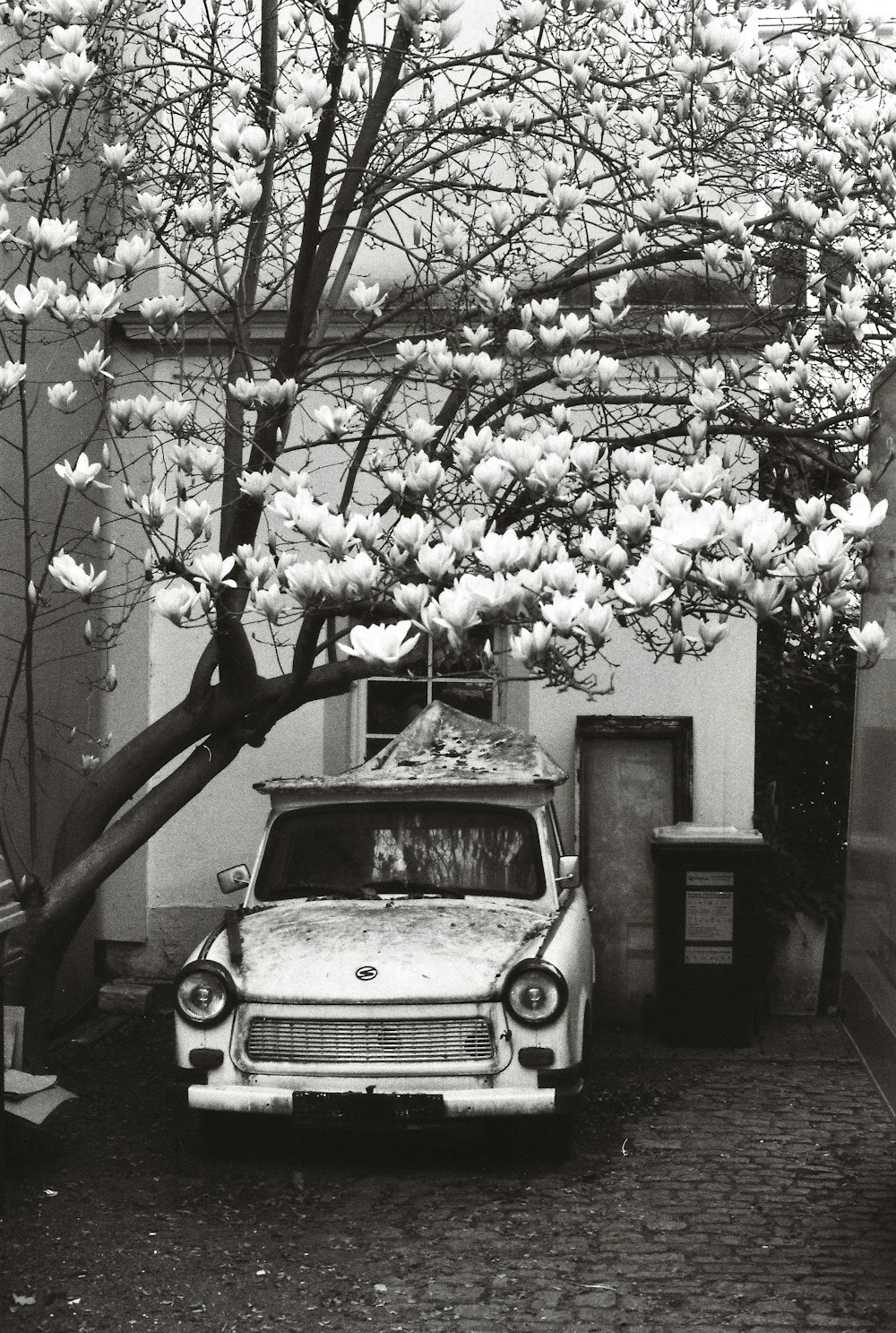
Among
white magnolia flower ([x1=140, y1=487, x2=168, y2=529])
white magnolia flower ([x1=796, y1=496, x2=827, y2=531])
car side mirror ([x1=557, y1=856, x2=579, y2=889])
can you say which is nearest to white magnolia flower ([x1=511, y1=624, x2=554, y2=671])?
white magnolia flower ([x1=796, y1=496, x2=827, y2=531])

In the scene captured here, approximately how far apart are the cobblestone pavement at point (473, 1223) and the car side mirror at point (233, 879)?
3.69 ft

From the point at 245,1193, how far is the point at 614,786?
13.8ft

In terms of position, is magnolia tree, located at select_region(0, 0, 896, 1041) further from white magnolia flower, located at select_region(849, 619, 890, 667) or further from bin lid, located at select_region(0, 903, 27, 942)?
bin lid, located at select_region(0, 903, 27, 942)

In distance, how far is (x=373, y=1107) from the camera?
6004mm

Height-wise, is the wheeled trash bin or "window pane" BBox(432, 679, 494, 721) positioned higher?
"window pane" BBox(432, 679, 494, 721)

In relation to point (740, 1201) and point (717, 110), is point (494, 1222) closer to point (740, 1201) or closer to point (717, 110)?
point (740, 1201)

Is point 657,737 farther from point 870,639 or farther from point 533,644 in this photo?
point 533,644

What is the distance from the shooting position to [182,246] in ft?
30.0

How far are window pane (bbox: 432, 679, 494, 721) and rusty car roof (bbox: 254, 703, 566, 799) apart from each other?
1.89m

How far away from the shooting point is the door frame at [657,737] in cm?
943

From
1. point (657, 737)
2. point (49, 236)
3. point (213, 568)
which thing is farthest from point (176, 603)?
point (657, 737)

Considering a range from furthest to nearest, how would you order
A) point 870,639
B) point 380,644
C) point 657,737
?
point 657,737, point 870,639, point 380,644

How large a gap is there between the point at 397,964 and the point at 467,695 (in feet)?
14.1

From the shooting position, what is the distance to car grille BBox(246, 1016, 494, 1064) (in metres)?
6.16
